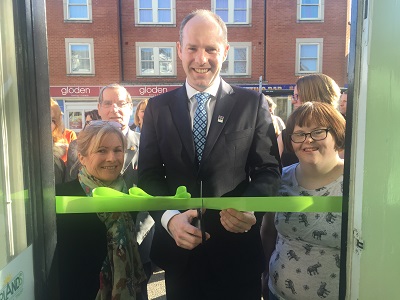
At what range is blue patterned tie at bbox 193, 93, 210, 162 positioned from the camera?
160cm

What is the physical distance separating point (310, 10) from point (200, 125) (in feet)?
4.68

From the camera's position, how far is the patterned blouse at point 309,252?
159cm

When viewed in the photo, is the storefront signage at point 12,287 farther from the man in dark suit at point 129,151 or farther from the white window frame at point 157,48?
the white window frame at point 157,48

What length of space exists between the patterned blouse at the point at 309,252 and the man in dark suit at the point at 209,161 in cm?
13

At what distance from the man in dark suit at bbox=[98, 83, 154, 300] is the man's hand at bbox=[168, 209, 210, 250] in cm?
55

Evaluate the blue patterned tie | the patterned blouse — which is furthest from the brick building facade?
the patterned blouse

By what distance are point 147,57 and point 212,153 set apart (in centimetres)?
434

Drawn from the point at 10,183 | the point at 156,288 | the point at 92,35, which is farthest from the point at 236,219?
the point at 92,35

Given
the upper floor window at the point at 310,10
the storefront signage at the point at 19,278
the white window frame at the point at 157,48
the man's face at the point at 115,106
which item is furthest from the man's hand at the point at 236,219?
the white window frame at the point at 157,48

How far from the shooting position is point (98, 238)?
1.67 metres

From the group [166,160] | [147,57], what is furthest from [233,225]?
[147,57]

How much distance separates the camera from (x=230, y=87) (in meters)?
1.70

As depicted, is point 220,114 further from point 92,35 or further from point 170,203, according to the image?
point 92,35

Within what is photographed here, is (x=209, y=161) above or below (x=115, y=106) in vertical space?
below
